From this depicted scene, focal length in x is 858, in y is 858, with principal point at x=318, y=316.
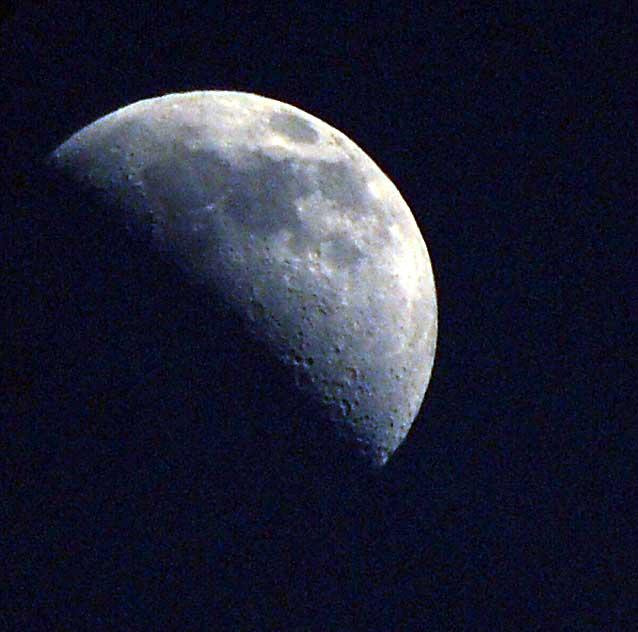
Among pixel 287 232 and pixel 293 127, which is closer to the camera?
pixel 287 232

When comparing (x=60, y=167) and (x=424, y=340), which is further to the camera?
(x=424, y=340)

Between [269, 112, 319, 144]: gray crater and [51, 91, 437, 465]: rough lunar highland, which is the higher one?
[269, 112, 319, 144]: gray crater

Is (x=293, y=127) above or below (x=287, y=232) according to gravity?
Result: above

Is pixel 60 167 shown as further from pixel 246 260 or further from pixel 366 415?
pixel 366 415

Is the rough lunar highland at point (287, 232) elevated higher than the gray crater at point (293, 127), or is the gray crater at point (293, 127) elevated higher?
the gray crater at point (293, 127)

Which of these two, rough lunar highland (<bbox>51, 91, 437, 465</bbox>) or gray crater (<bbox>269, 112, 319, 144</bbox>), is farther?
gray crater (<bbox>269, 112, 319, 144</bbox>)

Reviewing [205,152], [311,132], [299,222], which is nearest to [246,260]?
[299,222]

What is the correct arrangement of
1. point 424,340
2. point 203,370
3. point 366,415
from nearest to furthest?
point 203,370 < point 366,415 < point 424,340

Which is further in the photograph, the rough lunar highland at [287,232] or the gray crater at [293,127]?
the gray crater at [293,127]
